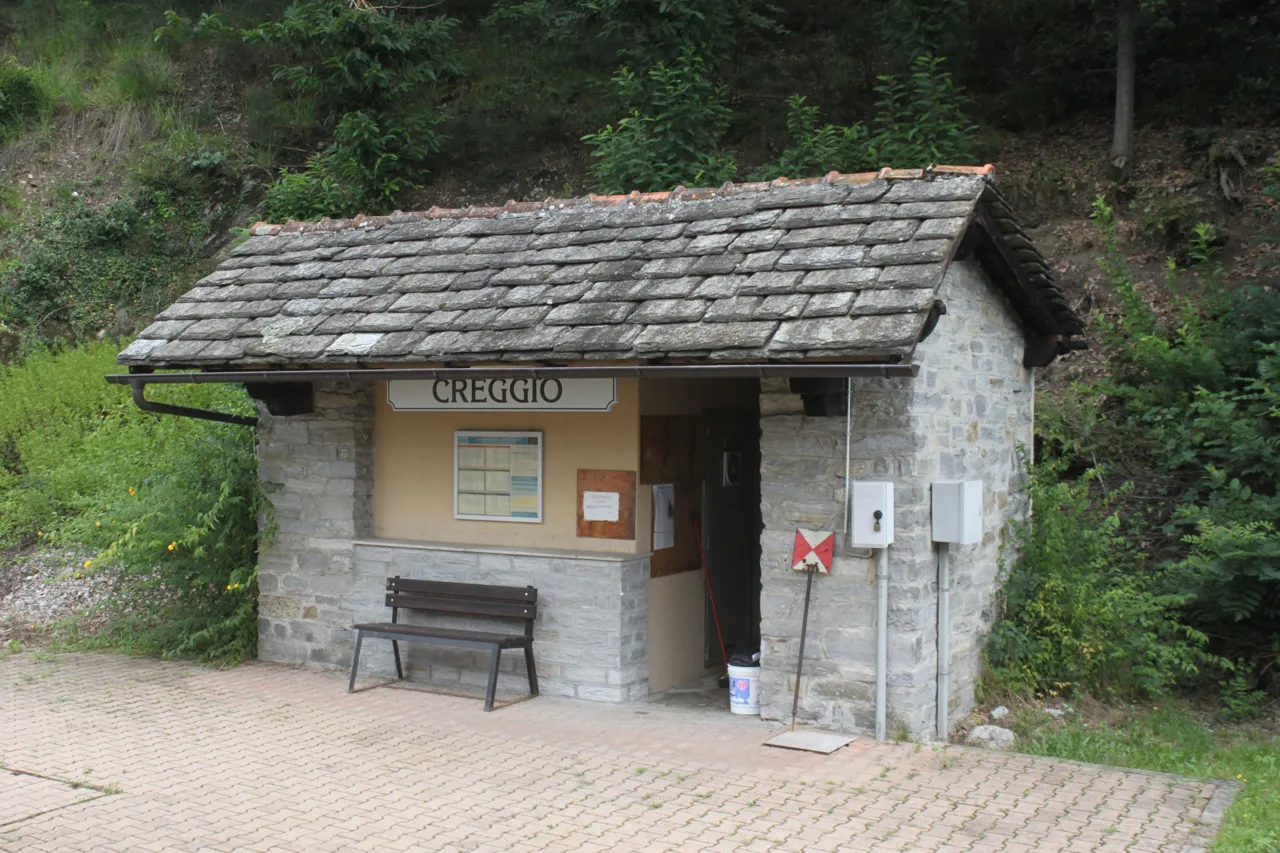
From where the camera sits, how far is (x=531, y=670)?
8.02m

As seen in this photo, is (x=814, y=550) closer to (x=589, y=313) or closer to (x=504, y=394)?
(x=589, y=313)

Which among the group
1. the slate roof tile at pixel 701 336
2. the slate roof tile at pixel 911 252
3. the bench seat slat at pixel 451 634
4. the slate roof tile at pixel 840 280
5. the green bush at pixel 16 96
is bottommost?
the bench seat slat at pixel 451 634

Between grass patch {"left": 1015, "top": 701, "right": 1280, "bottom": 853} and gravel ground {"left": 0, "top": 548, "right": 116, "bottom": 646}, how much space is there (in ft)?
27.3

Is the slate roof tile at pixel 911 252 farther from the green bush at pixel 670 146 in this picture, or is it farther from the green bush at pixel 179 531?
the green bush at pixel 670 146

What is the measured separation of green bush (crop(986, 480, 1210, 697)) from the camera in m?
8.10

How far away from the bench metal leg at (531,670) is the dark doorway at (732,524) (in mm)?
1450

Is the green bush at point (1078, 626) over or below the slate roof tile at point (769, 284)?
below

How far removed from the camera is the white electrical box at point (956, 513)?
22.6 feet

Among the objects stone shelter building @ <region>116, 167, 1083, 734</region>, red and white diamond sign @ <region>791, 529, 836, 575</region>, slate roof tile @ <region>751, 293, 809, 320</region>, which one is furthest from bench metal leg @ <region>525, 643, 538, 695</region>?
slate roof tile @ <region>751, 293, 809, 320</region>

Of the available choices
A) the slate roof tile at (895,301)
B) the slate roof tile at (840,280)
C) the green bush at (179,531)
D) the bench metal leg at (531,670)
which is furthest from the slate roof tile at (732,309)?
the green bush at (179,531)

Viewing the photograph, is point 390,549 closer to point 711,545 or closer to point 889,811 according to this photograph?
point 711,545

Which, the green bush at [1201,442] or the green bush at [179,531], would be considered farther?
the green bush at [179,531]

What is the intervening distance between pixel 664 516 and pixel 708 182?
6.47m

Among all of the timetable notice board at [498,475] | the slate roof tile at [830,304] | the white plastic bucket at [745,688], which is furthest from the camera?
the timetable notice board at [498,475]
